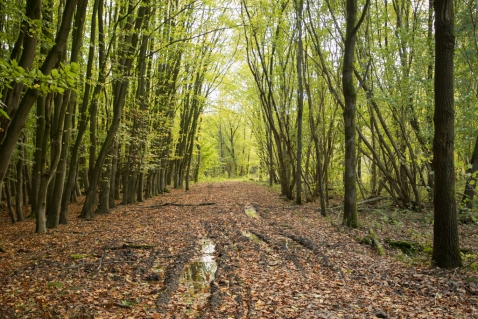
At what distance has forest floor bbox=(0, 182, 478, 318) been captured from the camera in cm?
475

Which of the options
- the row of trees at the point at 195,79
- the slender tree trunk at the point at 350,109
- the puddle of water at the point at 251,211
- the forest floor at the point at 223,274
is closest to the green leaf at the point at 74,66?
the row of trees at the point at 195,79

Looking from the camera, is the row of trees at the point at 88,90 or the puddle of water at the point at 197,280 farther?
the row of trees at the point at 88,90

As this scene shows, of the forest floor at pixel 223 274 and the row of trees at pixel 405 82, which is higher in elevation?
the row of trees at pixel 405 82

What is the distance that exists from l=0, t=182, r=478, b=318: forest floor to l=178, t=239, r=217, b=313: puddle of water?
0.02 metres

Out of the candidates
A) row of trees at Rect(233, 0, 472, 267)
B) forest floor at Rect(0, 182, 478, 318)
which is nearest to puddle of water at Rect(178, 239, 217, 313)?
forest floor at Rect(0, 182, 478, 318)

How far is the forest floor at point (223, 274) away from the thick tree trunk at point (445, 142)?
20.8 inches

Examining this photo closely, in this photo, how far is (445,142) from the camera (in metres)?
6.11

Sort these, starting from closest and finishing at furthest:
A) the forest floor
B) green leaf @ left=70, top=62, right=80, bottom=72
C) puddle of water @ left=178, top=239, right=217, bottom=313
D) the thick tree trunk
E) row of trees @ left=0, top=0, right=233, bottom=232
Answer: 1. green leaf @ left=70, top=62, right=80, bottom=72
2. the forest floor
3. puddle of water @ left=178, top=239, right=217, bottom=313
4. row of trees @ left=0, top=0, right=233, bottom=232
5. the thick tree trunk

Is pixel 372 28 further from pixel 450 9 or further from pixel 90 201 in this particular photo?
pixel 90 201

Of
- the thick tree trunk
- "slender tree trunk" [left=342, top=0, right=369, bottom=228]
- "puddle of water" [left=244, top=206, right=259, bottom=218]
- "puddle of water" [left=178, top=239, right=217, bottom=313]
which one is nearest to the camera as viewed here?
"puddle of water" [left=178, top=239, right=217, bottom=313]

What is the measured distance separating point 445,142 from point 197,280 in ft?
17.5

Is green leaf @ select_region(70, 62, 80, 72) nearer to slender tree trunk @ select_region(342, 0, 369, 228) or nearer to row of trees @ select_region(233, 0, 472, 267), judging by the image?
row of trees @ select_region(233, 0, 472, 267)

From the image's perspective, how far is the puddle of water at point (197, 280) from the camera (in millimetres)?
5137

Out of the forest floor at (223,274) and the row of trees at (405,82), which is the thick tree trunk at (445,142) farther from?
the forest floor at (223,274)
